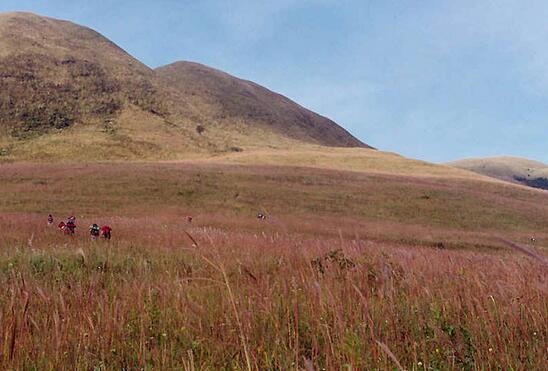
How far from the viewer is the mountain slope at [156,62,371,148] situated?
140 metres

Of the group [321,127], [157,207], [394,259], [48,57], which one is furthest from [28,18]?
[394,259]

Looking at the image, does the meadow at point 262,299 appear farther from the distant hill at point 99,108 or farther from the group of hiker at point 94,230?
the distant hill at point 99,108

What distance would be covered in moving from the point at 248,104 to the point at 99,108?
209 feet

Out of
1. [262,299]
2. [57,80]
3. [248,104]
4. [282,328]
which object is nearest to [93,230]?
[262,299]

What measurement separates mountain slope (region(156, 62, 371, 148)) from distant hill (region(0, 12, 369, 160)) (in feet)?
2.40

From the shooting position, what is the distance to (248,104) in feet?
498

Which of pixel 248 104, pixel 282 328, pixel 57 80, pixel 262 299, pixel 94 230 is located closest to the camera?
pixel 282 328

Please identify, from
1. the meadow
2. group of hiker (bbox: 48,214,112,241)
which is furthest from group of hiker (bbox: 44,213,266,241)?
the meadow

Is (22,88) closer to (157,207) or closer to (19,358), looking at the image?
(157,207)

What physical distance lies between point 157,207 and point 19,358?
28486 mm

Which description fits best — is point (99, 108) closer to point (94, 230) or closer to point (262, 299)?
point (94, 230)

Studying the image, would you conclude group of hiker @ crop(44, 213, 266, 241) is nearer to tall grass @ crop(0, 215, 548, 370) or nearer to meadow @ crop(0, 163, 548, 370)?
meadow @ crop(0, 163, 548, 370)

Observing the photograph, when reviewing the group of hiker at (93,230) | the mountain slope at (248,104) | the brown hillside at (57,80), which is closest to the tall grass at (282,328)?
the group of hiker at (93,230)

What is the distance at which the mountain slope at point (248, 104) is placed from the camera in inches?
5517
